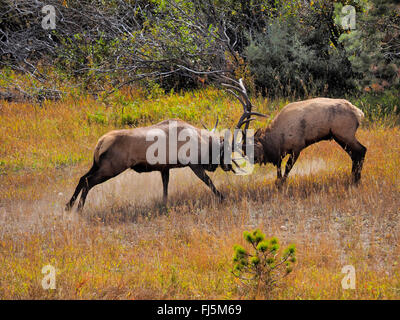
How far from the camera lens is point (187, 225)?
6.07 meters

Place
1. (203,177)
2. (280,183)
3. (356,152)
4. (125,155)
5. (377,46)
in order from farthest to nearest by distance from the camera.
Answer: (377,46) → (280,183) → (356,152) → (203,177) → (125,155)

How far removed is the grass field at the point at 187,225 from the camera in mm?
4430

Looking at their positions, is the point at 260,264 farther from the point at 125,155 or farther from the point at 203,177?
the point at 125,155

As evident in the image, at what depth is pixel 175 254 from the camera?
17.3 ft

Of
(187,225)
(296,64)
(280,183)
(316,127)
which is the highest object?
(296,64)

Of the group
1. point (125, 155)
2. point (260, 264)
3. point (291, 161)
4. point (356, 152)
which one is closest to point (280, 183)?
point (291, 161)

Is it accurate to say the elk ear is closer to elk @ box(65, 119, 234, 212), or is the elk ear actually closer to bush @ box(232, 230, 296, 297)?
elk @ box(65, 119, 234, 212)

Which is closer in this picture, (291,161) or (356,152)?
(356,152)

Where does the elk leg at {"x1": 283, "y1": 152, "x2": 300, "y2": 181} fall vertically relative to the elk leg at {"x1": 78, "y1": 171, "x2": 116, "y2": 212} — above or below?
above

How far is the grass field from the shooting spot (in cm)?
443

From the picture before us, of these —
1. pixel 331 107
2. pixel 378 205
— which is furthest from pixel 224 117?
pixel 378 205

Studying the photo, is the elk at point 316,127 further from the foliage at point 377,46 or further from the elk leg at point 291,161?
the foliage at point 377,46

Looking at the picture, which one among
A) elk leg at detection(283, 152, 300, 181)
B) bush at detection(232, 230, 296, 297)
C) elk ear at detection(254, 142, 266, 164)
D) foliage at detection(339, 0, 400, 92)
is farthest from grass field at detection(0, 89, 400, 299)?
foliage at detection(339, 0, 400, 92)

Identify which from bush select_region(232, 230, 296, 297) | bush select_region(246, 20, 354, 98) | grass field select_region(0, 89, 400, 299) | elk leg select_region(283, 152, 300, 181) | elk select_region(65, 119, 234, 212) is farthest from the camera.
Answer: bush select_region(246, 20, 354, 98)
